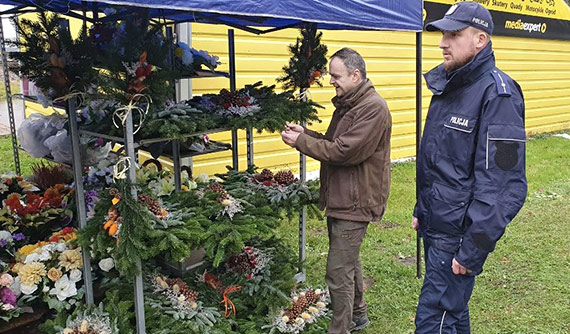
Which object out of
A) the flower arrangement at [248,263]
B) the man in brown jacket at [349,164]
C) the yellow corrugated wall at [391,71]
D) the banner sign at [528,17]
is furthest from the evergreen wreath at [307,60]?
the banner sign at [528,17]

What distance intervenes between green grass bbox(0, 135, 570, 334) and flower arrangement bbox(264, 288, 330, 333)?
0.39 m

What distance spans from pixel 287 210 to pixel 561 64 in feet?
37.6

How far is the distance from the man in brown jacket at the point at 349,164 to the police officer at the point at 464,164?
0.40 meters

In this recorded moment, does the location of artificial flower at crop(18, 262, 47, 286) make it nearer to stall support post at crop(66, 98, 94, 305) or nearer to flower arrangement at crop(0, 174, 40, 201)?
stall support post at crop(66, 98, 94, 305)

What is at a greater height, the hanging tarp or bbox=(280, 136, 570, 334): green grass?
the hanging tarp

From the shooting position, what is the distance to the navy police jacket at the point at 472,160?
231 centimetres

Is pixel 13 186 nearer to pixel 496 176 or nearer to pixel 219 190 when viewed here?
pixel 219 190

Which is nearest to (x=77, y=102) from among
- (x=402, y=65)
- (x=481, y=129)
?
(x=481, y=129)

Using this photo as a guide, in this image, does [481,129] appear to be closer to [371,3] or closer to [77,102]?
[371,3]

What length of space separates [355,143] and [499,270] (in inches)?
101

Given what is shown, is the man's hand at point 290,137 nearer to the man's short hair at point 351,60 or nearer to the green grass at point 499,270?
the man's short hair at point 351,60

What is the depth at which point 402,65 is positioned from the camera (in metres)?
8.53

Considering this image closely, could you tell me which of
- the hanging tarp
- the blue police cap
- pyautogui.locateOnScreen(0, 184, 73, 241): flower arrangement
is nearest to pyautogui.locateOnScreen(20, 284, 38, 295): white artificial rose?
pyautogui.locateOnScreen(0, 184, 73, 241): flower arrangement

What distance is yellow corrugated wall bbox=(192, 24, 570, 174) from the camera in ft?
20.9
